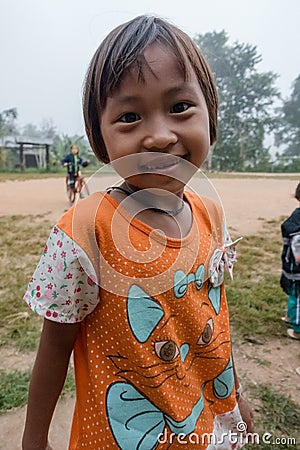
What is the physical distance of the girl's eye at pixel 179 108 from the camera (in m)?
0.40

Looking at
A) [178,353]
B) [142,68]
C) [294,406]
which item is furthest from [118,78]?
[294,406]

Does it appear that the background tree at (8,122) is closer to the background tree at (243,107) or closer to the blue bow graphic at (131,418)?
the background tree at (243,107)

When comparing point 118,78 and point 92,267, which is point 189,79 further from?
point 92,267

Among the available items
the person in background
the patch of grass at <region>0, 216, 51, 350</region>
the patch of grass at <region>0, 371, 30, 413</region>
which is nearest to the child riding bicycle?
the person in background

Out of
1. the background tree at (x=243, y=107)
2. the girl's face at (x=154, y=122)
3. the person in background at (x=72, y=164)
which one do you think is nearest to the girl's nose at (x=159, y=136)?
the girl's face at (x=154, y=122)

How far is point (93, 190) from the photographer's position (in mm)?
422

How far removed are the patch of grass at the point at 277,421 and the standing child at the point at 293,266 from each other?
1.35 ft

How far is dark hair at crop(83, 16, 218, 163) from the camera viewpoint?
40cm

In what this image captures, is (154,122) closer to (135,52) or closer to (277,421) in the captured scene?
(135,52)

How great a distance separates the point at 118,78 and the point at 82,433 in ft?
1.26

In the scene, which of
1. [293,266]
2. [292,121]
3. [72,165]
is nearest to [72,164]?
[72,165]

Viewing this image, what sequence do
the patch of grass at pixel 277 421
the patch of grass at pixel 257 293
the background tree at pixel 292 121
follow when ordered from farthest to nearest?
the background tree at pixel 292 121 → the patch of grass at pixel 257 293 → the patch of grass at pixel 277 421

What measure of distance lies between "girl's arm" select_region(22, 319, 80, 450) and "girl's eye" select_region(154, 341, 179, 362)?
0.09 metres

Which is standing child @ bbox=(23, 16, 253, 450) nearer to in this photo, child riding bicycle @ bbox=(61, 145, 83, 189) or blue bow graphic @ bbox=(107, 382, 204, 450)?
blue bow graphic @ bbox=(107, 382, 204, 450)
